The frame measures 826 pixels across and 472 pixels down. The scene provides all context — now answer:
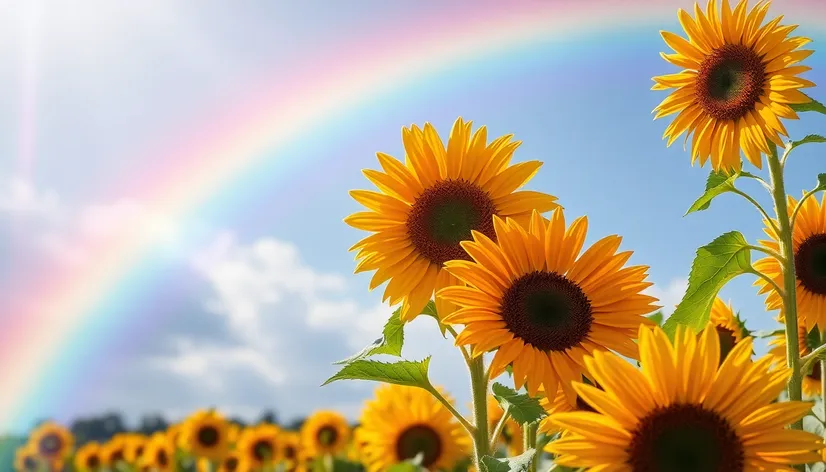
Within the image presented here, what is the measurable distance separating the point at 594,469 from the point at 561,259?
631 millimetres

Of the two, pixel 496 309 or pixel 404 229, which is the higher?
pixel 404 229

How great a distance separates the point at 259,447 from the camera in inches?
357

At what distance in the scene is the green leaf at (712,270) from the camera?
2.75m

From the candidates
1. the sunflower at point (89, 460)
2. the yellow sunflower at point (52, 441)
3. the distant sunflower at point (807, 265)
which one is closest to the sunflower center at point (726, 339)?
the distant sunflower at point (807, 265)

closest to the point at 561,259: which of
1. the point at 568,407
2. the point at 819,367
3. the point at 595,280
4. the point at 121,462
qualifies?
the point at 595,280

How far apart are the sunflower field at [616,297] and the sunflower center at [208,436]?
16.4 ft

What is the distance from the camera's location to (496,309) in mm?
1978

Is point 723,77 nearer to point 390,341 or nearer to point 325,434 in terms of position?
point 390,341

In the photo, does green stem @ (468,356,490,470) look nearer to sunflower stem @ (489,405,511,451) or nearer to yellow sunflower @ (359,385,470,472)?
sunflower stem @ (489,405,511,451)

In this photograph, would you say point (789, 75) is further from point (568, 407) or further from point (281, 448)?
point (281, 448)

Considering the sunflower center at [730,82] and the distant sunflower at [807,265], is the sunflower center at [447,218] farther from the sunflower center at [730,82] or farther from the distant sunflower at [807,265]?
the sunflower center at [730,82]

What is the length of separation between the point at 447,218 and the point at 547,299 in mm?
515


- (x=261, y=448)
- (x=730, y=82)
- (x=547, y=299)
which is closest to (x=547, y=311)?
(x=547, y=299)

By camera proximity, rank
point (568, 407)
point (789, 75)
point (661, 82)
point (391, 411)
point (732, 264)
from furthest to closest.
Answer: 1. point (391, 411)
2. point (661, 82)
3. point (789, 75)
4. point (732, 264)
5. point (568, 407)
